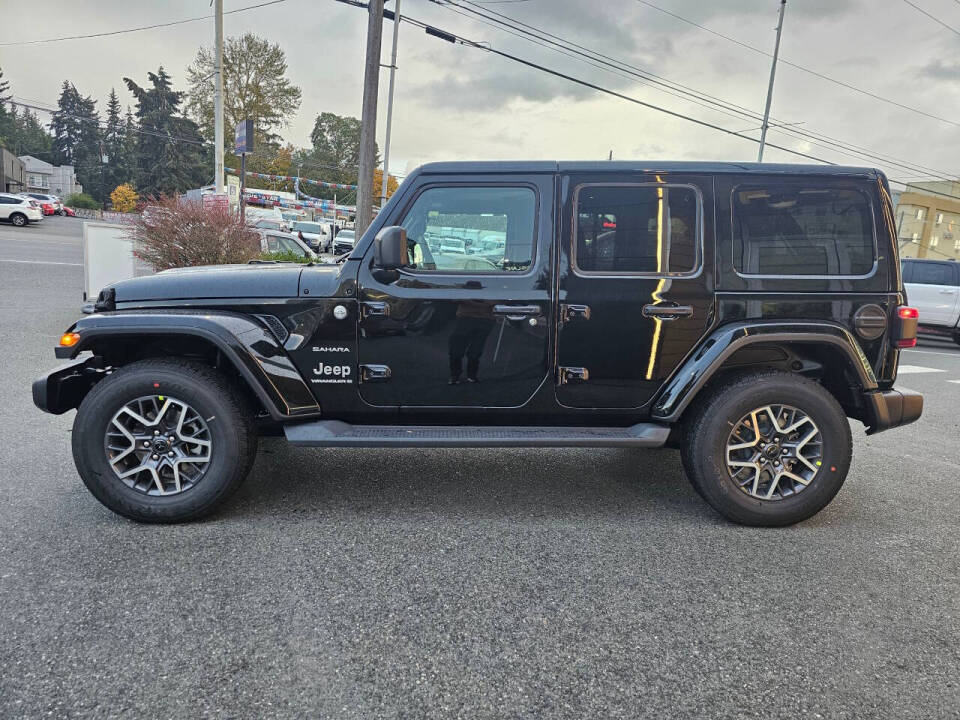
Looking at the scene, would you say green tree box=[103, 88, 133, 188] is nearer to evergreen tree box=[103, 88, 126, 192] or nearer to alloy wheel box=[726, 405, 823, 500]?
evergreen tree box=[103, 88, 126, 192]

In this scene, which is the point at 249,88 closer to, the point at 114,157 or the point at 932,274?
the point at 114,157

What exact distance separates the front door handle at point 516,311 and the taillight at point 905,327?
6.55 ft

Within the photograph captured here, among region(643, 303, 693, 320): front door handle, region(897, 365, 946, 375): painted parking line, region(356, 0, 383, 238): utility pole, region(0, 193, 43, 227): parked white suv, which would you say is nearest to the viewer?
region(643, 303, 693, 320): front door handle

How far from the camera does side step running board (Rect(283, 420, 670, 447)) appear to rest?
3.46m

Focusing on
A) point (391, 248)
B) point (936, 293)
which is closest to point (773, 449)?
point (391, 248)

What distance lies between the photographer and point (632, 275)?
359 cm

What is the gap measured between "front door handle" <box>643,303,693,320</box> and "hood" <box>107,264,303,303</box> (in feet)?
6.24

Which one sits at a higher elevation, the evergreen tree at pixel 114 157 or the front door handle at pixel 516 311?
the evergreen tree at pixel 114 157

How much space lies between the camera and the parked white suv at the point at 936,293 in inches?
518

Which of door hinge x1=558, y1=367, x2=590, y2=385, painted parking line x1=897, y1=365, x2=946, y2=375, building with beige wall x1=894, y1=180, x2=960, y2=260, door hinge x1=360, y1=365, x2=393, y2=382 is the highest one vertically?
building with beige wall x1=894, y1=180, x2=960, y2=260

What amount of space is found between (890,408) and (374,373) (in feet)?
9.44

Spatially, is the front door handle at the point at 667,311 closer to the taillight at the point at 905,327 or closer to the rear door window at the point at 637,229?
the rear door window at the point at 637,229

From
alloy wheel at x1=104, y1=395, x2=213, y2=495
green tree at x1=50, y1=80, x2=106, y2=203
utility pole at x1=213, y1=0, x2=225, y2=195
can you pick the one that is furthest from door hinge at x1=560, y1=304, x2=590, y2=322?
green tree at x1=50, y1=80, x2=106, y2=203

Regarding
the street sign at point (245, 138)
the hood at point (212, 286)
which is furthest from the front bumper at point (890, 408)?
the street sign at point (245, 138)
